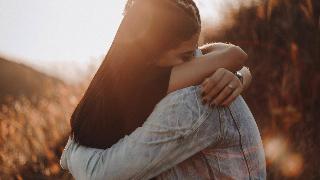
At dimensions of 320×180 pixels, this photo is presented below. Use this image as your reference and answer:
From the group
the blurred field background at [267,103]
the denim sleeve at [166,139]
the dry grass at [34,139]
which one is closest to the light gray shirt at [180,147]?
the denim sleeve at [166,139]

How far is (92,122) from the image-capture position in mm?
1686

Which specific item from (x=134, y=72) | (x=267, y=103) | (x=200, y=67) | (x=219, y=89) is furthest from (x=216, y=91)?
(x=267, y=103)

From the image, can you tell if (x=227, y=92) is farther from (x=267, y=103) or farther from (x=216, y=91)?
(x=267, y=103)

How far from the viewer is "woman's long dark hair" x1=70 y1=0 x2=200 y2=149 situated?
1634 millimetres

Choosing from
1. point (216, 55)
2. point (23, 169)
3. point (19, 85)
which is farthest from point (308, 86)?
point (19, 85)

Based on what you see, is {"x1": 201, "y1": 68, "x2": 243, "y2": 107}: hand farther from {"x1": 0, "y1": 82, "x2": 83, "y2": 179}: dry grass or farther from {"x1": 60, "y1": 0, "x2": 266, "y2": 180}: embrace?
{"x1": 0, "y1": 82, "x2": 83, "y2": 179}: dry grass

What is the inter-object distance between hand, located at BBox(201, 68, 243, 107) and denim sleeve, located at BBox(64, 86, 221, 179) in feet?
0.08

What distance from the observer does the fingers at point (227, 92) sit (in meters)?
1.58

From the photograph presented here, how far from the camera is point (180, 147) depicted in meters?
1.56

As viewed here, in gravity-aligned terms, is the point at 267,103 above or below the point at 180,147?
below

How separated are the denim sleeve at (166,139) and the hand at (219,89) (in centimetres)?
3

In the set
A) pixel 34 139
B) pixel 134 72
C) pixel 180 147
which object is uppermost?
pixel 134 72

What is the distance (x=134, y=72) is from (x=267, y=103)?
285 cm

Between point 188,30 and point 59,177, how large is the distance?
102 inches
